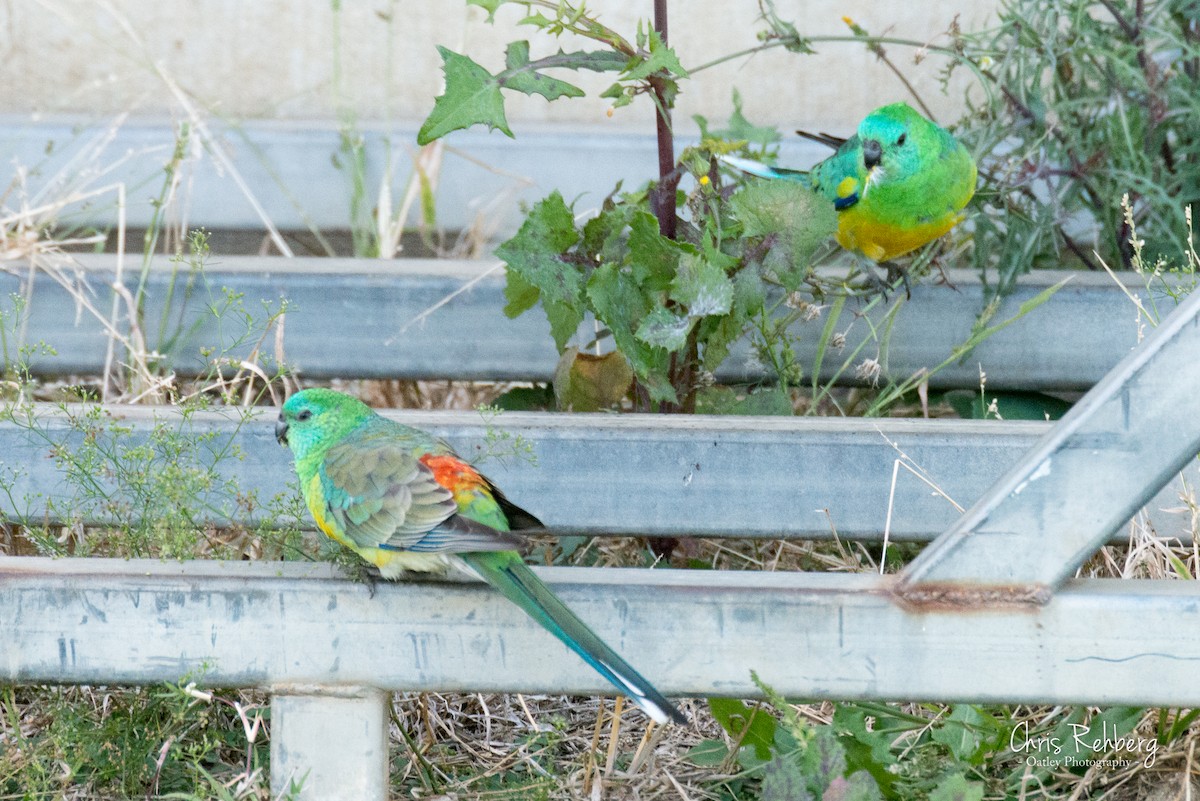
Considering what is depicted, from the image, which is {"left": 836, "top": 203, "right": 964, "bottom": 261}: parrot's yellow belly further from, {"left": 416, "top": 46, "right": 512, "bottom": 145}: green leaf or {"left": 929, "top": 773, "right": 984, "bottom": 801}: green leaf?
{"left": 929, "top": 773, "right": 984, "bottom": 801}: green leaf

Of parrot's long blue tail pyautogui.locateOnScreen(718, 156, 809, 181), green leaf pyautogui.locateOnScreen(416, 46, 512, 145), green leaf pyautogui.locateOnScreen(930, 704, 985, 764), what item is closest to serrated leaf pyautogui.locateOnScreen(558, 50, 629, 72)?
green leaf pyautogui.locateOnScreen(416, 46, 512, 145)

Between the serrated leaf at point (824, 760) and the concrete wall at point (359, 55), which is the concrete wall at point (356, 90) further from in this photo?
the serrated leaf at point (824, 760)

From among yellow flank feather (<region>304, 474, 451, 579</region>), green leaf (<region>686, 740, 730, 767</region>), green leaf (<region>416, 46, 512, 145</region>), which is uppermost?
green leaf (<region>416, 46, 512, 145</region>)

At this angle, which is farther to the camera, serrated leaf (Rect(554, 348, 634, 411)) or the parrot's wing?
serrated leaf (Rect(554, 348, 634, 411))

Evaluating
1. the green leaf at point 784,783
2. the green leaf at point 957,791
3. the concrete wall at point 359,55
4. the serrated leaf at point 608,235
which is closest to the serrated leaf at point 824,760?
the green leaf at point 784,783

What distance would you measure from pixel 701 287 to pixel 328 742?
90cm

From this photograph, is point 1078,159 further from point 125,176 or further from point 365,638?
point 125,176

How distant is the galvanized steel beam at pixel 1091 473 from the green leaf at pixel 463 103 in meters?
0.91

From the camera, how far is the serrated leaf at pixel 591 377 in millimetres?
2430

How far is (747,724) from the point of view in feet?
6.16

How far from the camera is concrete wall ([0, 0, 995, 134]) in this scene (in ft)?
13.6

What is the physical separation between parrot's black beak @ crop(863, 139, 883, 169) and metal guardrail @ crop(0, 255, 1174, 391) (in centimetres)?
31

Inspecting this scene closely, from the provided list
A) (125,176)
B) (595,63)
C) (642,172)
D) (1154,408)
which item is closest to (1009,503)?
(1154,408)

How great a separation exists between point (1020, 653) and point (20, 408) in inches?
60.8
